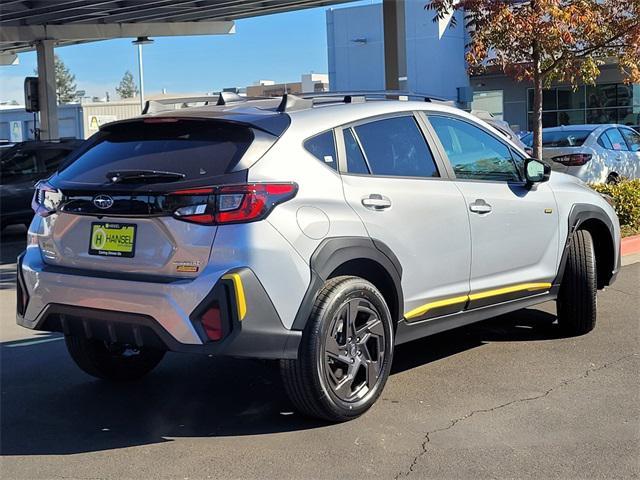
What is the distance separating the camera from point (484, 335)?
21.1 feet

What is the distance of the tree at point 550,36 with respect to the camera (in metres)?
10.0

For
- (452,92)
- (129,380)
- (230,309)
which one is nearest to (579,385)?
(230,309)

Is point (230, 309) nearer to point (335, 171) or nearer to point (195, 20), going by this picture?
point (335, 171)

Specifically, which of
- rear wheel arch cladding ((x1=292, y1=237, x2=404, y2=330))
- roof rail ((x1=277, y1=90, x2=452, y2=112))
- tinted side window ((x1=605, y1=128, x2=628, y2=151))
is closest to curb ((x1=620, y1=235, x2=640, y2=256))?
tinted side window ((x1=605, y1=128, x2=628, y2=151))

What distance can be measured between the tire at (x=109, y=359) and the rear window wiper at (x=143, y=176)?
1417mm

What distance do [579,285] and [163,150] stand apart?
3.48m

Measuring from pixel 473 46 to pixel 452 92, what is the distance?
26.0 metres

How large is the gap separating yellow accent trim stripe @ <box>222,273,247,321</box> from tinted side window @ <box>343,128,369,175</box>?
1.07m

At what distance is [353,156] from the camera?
4637 mm

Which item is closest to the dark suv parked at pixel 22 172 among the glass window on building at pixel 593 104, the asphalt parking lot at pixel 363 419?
the asphalt parking lot at pixel 363 419

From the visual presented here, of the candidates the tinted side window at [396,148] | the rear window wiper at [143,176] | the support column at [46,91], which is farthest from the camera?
the support column at [46,91]

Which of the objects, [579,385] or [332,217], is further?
[579,385]

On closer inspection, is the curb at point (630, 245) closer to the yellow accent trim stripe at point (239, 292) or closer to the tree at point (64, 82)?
the yellow accent trim stripe at point (239, 292)

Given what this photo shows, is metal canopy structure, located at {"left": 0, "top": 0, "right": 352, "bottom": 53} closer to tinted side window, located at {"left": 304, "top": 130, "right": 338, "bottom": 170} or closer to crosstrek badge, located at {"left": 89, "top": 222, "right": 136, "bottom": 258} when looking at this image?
tinted side window, located at {"left": 304, "top": 130, "right": 338, "bottom": 170}
